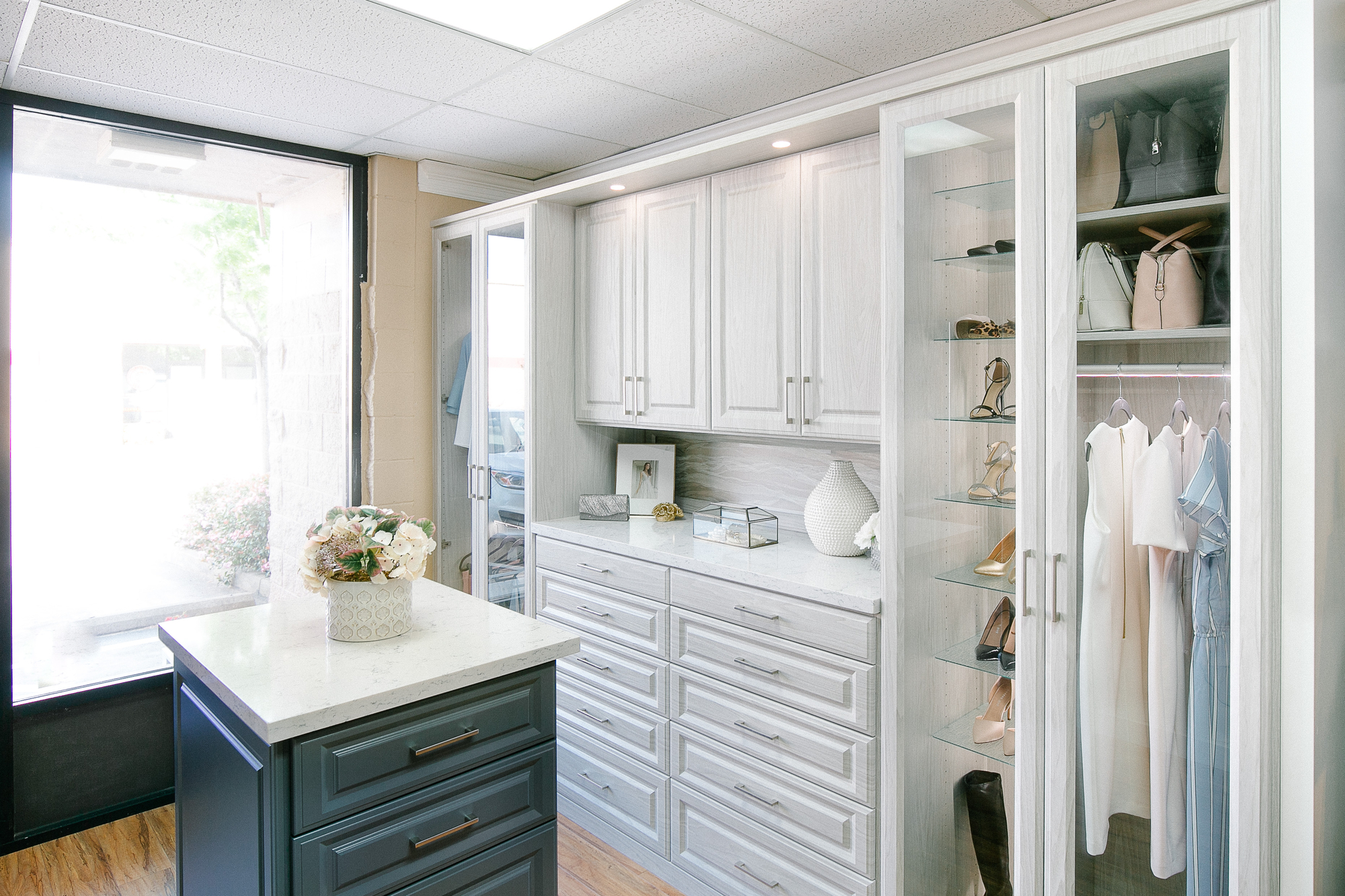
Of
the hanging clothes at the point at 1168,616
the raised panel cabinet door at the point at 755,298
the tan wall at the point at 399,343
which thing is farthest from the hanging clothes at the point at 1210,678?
the tan wall at the point at 399,343

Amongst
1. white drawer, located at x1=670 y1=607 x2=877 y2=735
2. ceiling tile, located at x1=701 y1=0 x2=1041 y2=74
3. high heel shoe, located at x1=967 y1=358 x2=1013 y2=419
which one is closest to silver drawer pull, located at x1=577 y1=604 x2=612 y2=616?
white drawer, located at x1=670 y1=607 x2=877 y2=735

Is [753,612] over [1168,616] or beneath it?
beneath

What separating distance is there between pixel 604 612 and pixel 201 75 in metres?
2.17

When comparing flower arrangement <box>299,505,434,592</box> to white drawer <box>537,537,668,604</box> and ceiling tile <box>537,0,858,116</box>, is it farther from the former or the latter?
ceiling tile <box>537,0,858,116</box>

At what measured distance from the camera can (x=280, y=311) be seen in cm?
338

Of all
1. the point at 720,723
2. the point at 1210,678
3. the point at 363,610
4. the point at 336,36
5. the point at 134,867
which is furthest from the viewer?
the point at 134,867

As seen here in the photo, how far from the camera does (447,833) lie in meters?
1.64

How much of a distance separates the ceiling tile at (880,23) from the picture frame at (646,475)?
1590 mm

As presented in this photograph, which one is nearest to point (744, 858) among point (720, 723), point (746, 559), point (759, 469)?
point (720, 723)

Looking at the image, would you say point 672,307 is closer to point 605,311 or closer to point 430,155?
point 605,311

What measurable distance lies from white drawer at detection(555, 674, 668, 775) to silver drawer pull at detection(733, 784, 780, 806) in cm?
31

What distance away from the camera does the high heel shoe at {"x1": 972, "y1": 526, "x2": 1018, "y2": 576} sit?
188 cm

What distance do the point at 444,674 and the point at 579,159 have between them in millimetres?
2599

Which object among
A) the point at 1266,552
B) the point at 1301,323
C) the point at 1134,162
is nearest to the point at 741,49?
the point at 1134,162
